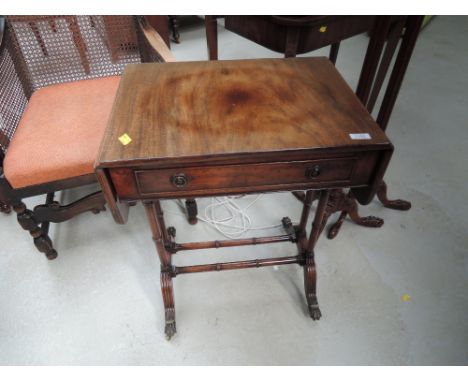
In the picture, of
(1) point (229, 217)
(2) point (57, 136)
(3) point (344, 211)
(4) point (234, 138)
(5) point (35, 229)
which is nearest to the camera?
(4) point (234, 138)

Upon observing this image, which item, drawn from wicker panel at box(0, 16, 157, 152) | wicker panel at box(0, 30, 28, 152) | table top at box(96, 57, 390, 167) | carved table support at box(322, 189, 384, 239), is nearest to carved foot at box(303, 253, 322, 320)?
carved table support at box(322, 189, 384, 239)

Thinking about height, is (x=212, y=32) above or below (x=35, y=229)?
above

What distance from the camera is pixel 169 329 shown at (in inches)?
48.4

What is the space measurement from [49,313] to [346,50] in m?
3.08

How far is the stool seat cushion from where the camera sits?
1146 millimetres

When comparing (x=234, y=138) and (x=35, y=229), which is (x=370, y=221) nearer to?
(x=234, y=138)

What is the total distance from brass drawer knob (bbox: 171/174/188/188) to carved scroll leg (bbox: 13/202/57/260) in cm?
78

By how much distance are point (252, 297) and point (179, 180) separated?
0.76 meters

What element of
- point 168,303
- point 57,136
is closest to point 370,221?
point 168,303

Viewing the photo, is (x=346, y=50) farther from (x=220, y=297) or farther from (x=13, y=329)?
(x=13, y=329)

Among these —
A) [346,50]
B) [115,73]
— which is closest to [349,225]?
[115,73]

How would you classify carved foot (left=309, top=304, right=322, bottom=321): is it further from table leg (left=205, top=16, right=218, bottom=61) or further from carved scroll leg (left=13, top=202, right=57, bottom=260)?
table leg (left=205, top=16, right=218, bottom=61)

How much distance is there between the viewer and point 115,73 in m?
1.61

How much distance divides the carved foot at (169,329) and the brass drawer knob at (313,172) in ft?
2.58
